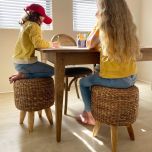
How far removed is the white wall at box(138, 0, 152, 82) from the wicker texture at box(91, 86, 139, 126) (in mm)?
2567

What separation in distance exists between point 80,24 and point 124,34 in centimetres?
240

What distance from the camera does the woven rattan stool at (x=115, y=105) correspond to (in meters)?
1.53

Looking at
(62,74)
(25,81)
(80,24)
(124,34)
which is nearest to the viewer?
(124,34)

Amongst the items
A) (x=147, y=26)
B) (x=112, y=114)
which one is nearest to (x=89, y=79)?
(x=112, y=114)

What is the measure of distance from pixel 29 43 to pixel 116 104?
932 millimetres

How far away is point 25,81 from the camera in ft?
6.08

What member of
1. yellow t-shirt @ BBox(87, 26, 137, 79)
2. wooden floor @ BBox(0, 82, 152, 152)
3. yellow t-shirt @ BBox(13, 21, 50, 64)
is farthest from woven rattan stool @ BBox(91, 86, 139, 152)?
yellow t-shirt @ BBox(13, 21, 50, 64)

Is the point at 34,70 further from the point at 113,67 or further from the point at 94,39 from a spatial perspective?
the point at 113,67

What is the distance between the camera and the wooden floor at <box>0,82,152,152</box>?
65.1 inches

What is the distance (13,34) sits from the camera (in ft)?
10.8

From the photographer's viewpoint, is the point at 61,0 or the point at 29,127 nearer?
the point at 29,127

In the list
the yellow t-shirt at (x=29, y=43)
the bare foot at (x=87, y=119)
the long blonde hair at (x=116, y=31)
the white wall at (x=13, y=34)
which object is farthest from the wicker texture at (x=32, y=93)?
the white wall at (x=13, y=34)

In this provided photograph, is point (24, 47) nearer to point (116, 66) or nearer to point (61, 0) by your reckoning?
point (116, 66)

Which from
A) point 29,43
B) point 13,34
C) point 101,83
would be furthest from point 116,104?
point 13,34
